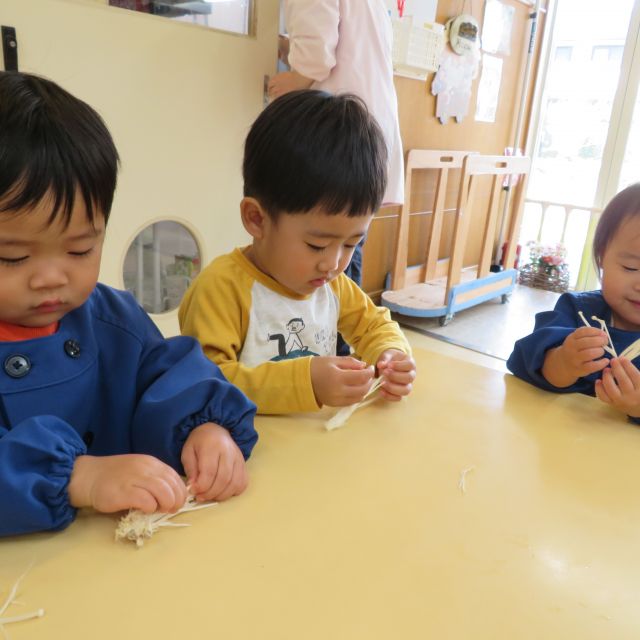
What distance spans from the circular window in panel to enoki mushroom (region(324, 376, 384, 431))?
1255mm

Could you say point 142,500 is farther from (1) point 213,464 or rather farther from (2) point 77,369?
(2) point 77,369

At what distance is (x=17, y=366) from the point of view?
548 mm

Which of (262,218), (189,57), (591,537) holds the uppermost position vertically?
(189,57)

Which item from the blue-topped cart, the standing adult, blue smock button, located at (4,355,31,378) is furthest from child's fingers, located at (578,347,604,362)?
the blue-topped cart

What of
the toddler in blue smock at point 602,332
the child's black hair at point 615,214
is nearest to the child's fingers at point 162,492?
the toddler in blue smock at point 602,332

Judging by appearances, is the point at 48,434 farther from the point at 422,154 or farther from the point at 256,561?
the point at 422,154

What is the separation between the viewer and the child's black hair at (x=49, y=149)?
0.48 metres

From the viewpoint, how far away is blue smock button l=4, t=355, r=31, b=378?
542 mm

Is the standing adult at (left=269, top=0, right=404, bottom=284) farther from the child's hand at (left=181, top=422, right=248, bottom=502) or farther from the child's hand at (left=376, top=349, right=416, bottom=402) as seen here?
the child's hand at (left=181, top=422, right=248, bottom=502)

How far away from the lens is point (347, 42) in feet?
5.37

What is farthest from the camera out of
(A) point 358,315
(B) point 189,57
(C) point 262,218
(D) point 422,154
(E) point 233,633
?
(D) point 422,154

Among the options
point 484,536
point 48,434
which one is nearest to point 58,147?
point 48,434

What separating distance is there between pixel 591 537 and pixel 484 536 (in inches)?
3.9

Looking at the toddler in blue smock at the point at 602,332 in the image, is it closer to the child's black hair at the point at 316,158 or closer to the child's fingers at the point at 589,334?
the child's fingers at the point at 589,334
